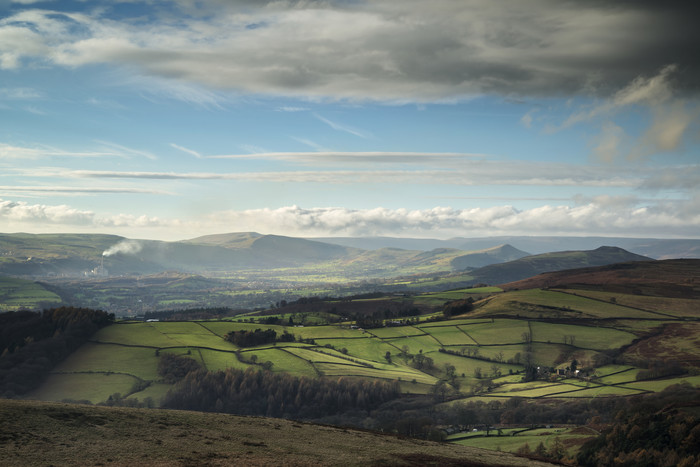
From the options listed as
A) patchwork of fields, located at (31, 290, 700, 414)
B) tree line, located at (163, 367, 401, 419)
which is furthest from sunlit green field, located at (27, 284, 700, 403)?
tree line, located at (163, 367, 401, 419)

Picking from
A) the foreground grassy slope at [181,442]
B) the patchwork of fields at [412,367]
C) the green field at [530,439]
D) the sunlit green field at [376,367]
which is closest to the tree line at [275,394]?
the sunlit green field at [376,367]

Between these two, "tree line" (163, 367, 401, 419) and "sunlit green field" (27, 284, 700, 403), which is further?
"tree line" (163, 367, 401, 419)

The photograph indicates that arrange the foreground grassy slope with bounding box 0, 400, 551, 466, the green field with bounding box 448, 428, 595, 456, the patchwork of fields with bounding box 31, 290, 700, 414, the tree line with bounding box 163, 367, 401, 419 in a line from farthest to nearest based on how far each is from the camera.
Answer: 1. the tree line with bounding box 163, 367, 401, 419
2. the patchwork of fields with bounding box 31, 290, 700, 414
3. the green field with bounding box 448, 428, 595, 456
4. the foreground grassy slope with bounding box 0, 400, 551, 466

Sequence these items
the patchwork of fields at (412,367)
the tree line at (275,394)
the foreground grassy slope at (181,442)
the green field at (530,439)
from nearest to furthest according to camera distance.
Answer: the foreground grassy slope at (181,442) → the green field at (530,439) → the patchwork of fields at (412,367) → the tree line at (275,394)

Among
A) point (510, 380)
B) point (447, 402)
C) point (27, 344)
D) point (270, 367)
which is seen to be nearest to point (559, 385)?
point (510, 380)

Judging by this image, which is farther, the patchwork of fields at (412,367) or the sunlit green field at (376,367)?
the sunlit green field at (376,367)

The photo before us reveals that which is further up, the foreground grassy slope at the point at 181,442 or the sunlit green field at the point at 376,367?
the foreground grassy slope at the point at 181,442

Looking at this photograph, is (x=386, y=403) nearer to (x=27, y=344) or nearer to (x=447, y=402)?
(x=447, y=402)

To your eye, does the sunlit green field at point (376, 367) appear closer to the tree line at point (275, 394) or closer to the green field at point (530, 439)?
the tree line at point (275, 394)

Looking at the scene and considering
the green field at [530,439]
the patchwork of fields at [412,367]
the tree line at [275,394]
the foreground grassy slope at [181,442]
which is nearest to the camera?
the foreground grassy slope at [181,442]

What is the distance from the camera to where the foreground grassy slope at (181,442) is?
48.6 m

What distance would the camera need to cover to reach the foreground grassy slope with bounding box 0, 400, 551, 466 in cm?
4862

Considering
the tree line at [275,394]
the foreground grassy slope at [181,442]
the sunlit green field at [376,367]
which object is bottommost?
the tree line at [275,394]

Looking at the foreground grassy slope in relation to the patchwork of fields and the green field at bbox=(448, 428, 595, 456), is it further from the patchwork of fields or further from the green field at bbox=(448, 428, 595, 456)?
the patchwork of fields
